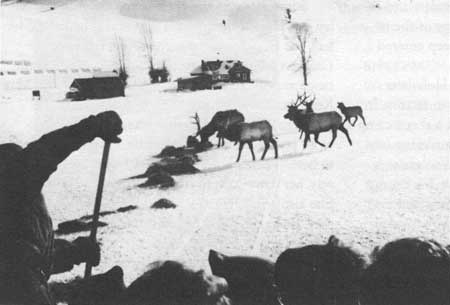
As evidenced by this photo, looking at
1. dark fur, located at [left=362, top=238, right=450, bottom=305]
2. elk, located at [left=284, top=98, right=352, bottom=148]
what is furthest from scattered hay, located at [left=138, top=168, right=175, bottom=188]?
dark fur, located at [left=362, top=238, right=450, bottom=305]

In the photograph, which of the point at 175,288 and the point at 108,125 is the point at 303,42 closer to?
the point at 175,288

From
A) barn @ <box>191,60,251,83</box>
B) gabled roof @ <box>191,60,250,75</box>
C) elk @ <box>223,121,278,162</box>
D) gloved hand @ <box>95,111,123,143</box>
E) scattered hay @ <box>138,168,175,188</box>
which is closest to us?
gloved hand @ <box>95,111,123,143</box>

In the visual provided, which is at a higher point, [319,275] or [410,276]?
[410,276]

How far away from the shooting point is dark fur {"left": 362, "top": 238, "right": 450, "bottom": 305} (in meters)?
3.85

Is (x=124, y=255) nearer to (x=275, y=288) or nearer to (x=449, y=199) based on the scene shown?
(x=275, y=288)

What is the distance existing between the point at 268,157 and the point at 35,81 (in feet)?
141

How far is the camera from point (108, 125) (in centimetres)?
298

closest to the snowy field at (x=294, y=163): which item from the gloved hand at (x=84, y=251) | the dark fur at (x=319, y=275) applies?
the dark fur at (x=319, y=275)

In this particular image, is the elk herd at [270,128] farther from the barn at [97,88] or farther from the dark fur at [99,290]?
the barn at [97,88]

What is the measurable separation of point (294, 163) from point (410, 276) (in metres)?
8.76

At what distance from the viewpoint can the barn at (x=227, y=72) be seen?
54781 mm

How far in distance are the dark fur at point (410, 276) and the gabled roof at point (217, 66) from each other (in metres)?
53.1

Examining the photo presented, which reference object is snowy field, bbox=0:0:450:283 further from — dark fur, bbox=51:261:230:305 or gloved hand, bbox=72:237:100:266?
gloved hand, bbox=72:237:100:266

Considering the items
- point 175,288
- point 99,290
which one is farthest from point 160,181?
point 175,288
